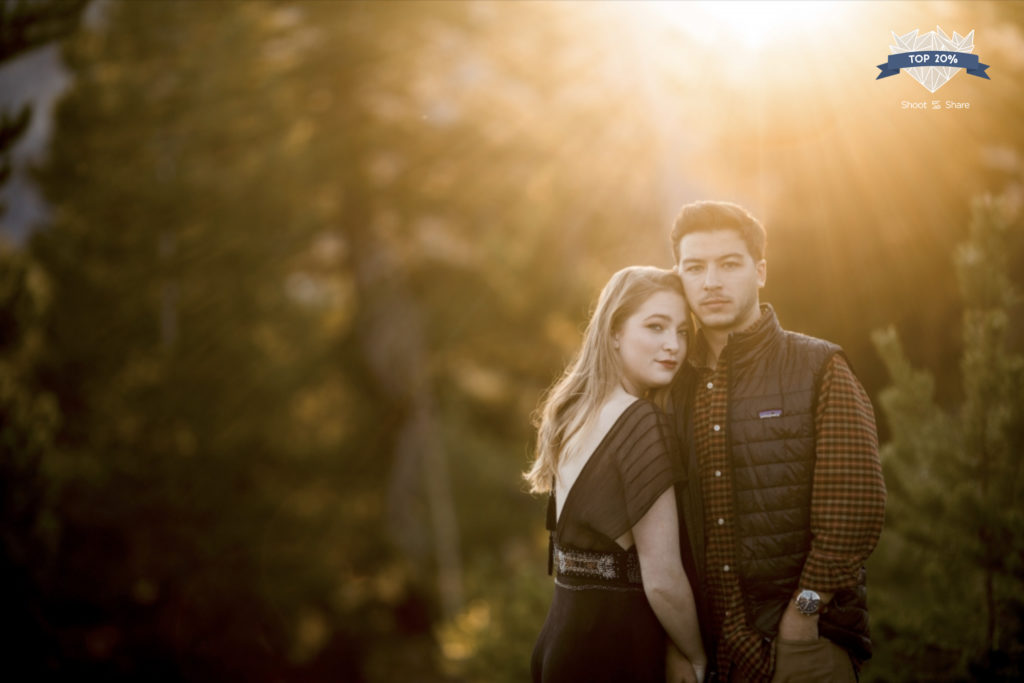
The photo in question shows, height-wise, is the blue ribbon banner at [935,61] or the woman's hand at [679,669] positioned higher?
the blue ribbon banner at [935,61]

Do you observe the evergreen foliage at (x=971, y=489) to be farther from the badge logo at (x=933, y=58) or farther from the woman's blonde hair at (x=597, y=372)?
the badge logo at (x=933, y=58)

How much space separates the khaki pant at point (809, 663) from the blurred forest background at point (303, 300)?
14.9 feet

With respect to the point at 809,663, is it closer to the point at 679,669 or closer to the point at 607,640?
the point at 679,669

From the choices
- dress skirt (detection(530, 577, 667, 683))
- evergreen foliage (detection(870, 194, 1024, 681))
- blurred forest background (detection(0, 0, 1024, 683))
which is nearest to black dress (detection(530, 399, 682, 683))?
dress skirt (detection(530, 577, 667, 683))

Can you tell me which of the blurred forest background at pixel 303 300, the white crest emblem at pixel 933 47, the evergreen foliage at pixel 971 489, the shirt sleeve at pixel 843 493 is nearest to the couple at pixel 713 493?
the shirt sleeve at pixel 843 493

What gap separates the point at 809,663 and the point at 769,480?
1.99 ft

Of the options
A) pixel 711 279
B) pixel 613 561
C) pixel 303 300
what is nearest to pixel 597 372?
pixel 711 279

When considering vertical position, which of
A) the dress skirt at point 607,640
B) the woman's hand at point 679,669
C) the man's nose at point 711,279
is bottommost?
the woman's hand at point 679,669

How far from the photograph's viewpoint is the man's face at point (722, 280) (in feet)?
9.64

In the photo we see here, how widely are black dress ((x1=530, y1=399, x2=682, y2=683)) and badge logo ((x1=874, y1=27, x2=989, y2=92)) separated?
3537 mm

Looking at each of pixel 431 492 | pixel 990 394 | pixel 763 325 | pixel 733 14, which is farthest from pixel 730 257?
pixel 431 492

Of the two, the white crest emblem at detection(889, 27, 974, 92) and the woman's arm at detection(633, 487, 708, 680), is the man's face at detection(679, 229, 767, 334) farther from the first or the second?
the white crest emblem at detection(889, 27, 974, 92)

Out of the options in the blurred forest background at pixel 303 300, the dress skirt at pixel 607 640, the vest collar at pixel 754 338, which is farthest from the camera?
the blurred forest background at pixel 303 300

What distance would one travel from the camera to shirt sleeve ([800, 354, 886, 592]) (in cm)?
260
